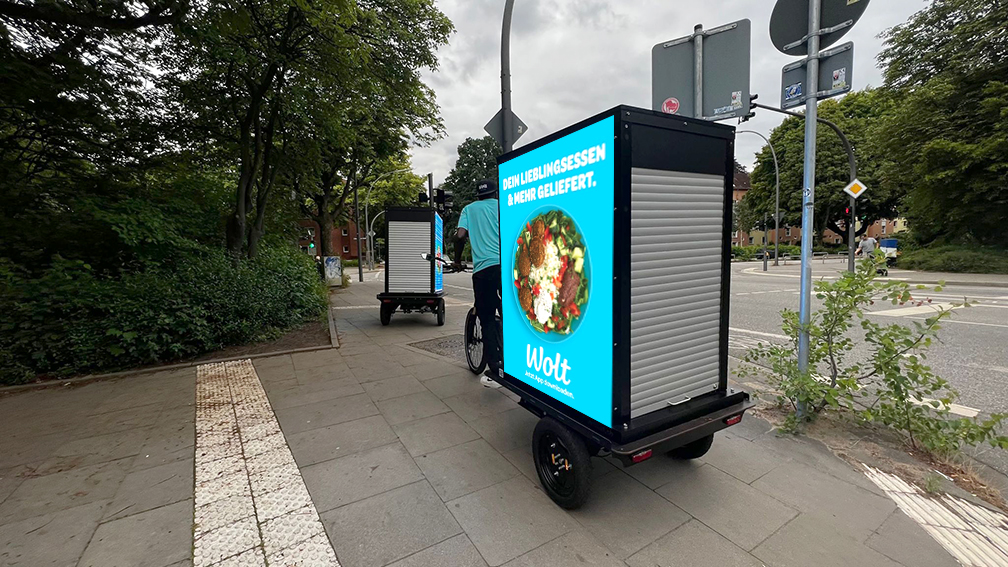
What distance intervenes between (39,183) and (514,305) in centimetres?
875

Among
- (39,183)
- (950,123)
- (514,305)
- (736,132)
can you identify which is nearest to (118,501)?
(514,305)

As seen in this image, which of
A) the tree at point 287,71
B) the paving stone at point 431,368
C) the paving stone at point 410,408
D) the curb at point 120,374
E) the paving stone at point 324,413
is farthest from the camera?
the tree at point 287,71

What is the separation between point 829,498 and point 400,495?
264cm

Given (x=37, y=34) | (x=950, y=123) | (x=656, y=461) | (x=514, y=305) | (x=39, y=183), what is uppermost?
(x=950, y=123)

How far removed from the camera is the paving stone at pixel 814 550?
1912 millimetres

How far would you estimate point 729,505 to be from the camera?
Result: 237 centimetres

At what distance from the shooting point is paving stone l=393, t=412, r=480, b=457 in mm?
3188

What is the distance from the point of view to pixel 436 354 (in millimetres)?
6035

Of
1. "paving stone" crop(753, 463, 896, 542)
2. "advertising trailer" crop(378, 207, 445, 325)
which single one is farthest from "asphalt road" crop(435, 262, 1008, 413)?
"advertising trailer" crop(378, 207, 445, 325)

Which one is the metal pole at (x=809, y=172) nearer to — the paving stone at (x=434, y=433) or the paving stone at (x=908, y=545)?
the paving stone at (x=908, y=545)

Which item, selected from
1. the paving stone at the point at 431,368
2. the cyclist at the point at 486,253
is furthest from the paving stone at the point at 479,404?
the paving stone at the point at 431,368

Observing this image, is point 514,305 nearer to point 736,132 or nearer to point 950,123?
point 736,132

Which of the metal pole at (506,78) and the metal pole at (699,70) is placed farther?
the metal pole at (506,78)

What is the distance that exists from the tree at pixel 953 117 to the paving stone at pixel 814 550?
73.3 ft
